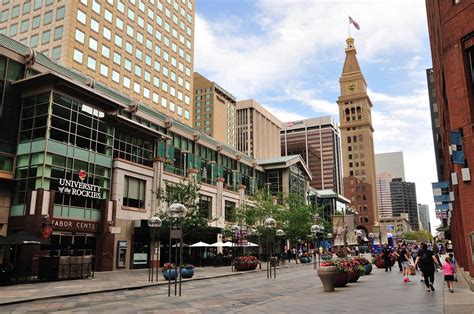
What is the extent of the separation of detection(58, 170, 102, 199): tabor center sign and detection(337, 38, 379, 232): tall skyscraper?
413 ft

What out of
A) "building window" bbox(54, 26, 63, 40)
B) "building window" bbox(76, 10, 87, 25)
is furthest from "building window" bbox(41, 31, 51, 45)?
"building window" bbox(76, 10, 87, 25)

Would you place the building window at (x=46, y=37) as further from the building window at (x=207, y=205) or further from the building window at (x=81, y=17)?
the building window at (x=207, y=205)

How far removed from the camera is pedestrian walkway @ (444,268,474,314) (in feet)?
40.1

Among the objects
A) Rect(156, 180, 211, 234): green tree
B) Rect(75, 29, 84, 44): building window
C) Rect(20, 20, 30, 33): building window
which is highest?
Rect(20, 20, 30, 33): building window

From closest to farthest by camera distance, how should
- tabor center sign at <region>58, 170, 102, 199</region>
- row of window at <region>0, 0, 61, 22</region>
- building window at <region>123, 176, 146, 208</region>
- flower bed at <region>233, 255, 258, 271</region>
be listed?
tabor center sign at <region>58, 170, 102, 199</region> < flower bed at <region>233, 255, 258, 271</region> < building window at <region>123, 176, 146, 208</region> < row of window at <region>0, 0, 61, 22</region>

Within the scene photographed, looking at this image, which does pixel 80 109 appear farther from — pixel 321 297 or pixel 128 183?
pixel 321 297

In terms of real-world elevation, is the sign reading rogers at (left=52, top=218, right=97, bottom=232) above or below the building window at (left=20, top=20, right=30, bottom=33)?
below

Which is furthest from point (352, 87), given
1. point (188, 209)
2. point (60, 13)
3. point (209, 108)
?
point (188, 209)

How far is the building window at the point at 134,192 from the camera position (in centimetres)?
4128

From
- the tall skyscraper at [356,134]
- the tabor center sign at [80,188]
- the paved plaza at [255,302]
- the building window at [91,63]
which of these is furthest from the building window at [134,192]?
the tall skyscraper at [356,134]

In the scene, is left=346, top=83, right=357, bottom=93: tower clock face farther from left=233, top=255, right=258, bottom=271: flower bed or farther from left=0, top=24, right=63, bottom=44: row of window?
left=233, top=255, right=258, bottom=271: flower bed

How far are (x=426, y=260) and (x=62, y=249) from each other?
27.7m

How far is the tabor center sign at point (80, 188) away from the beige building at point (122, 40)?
31.2m

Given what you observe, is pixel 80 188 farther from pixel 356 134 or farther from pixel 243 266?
pixel 356 134
